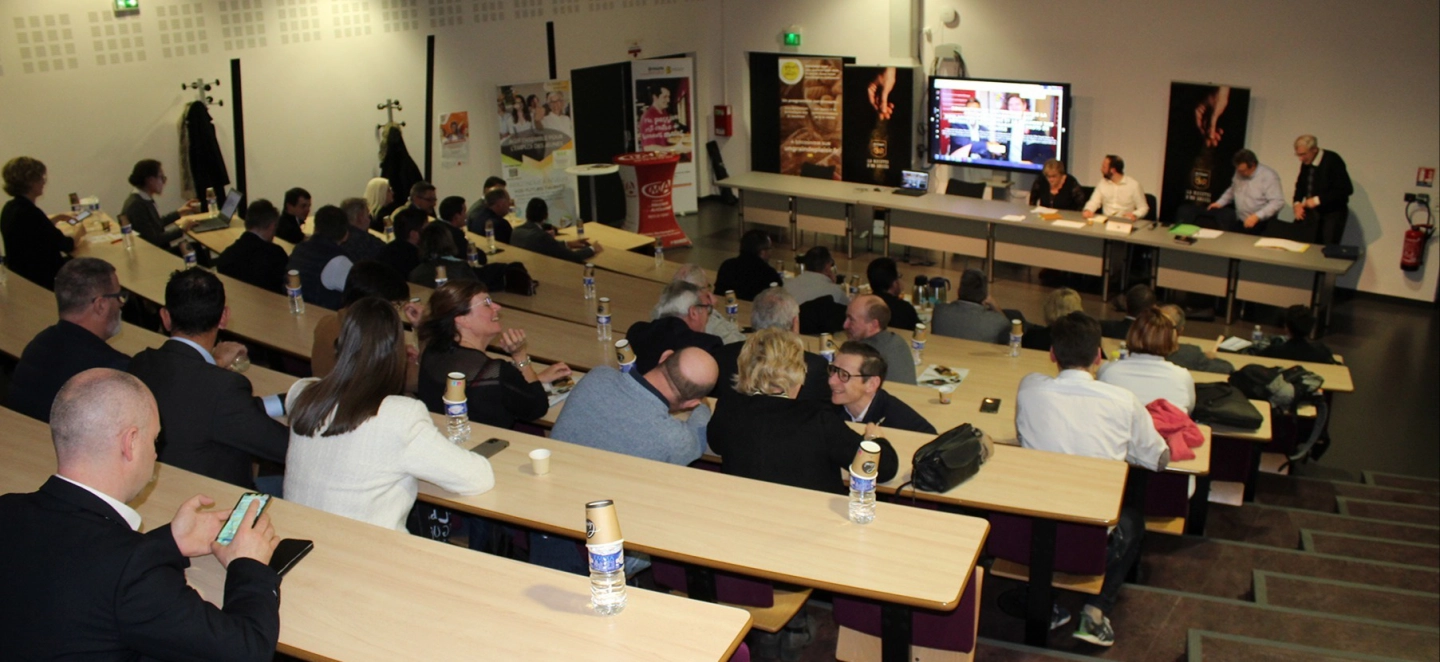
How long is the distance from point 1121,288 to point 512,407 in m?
7.36

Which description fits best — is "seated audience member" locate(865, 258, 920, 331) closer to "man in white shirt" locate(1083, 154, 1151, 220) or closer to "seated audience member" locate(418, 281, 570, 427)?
"seated audience member" locate(418, 281, 570, 427)

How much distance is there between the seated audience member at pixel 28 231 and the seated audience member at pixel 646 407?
4.81 m

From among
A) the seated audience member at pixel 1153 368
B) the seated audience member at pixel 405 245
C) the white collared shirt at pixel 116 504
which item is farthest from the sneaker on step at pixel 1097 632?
the seated audience member at pixel 405 245

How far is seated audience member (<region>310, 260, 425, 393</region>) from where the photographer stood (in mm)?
4984

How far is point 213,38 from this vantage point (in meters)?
9.20

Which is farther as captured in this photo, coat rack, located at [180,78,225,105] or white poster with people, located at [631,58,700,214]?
white poster with people, located at [631,58,700,214]

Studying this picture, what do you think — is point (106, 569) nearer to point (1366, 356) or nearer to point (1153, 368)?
point (1153, 368)

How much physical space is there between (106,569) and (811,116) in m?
11.3

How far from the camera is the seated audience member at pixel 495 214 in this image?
887 centimetres

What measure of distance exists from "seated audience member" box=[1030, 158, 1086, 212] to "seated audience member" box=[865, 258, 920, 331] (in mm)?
4411

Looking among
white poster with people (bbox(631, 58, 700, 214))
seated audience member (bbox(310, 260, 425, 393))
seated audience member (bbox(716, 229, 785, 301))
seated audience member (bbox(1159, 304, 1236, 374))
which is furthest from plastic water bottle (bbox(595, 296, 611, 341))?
white poster with people (bbox(631, 58, 700, 214))

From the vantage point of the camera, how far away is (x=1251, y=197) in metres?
9.65

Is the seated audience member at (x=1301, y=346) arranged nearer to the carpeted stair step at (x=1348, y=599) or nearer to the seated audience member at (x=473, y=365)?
the carpeted stair step at (x=1348, y=599)

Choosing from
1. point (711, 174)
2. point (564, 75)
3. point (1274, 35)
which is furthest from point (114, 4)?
point (1274, 35)
